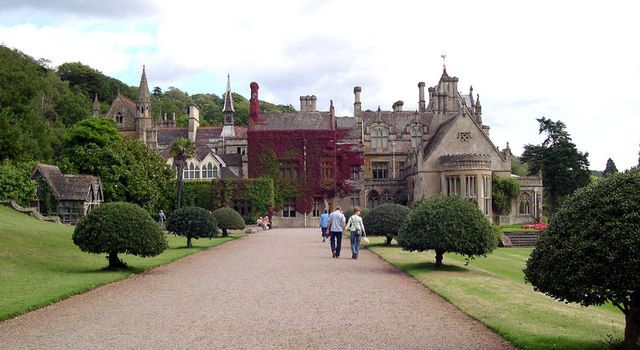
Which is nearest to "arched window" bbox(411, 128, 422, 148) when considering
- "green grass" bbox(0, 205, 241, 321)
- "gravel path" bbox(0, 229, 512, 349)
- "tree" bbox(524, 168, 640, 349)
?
"green grass" bbox(0, 205, 241, 321)

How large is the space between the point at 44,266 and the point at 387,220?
1666cm

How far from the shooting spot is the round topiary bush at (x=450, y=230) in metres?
21.0

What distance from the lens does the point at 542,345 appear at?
31.0 feet

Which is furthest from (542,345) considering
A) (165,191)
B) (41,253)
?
(165,191)

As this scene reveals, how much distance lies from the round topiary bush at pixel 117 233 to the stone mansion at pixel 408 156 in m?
38.3

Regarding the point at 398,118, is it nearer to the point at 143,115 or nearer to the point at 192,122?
the point at 192,122

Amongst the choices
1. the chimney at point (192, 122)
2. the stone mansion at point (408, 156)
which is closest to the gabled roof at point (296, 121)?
the stone mansion at point (408, 156)

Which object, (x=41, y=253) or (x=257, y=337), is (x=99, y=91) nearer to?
(x=41, y=253)

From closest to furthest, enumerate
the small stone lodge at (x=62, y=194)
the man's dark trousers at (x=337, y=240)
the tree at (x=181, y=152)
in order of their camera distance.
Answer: the man's dark trousers at (x=337, y=240), the small stone lodge at (x=62, y=194), the tree at (x=181, y=152)

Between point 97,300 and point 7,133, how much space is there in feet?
80.2

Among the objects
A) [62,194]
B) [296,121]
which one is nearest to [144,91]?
[296,121]

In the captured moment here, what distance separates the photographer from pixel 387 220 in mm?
32594

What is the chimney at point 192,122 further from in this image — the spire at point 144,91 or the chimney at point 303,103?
the chimney at point 303,103

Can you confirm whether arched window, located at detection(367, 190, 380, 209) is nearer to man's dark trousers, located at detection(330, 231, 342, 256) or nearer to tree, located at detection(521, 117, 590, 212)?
tree, located at detection(521, 117, 590, 212)
